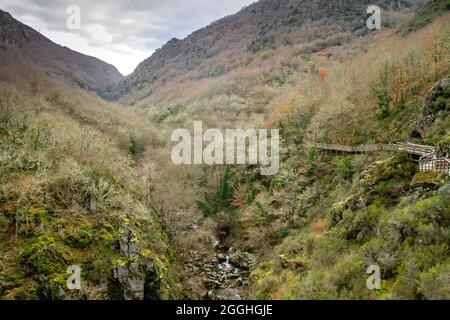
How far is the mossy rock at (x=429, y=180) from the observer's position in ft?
84.9

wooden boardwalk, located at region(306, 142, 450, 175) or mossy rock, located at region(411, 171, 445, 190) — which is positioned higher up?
wooden boardwalk, located at region(306, 142, 450, 175)

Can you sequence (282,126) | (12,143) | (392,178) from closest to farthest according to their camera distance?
(392,178) < (12,143) < (282,126)

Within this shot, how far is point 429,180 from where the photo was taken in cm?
2675

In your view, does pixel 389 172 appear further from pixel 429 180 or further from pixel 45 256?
pixel 45 256

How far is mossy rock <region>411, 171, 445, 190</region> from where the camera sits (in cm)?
2589

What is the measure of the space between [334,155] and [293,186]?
→ 36.1 ft

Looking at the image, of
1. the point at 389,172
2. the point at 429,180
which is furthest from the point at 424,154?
the point at 429,180

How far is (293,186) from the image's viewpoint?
158 ft

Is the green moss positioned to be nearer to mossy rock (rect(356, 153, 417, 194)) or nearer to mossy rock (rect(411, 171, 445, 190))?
mossy rock (rect(356, 153, 417, 194))

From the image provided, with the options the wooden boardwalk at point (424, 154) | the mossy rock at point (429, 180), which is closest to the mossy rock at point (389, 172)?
the wooden boardwalk at point (424, 154)

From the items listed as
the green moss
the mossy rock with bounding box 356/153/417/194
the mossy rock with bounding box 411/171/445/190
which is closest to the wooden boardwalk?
the mossy rock with bounding box 411/171/445/190

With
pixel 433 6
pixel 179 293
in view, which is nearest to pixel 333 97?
pixel 179 293
